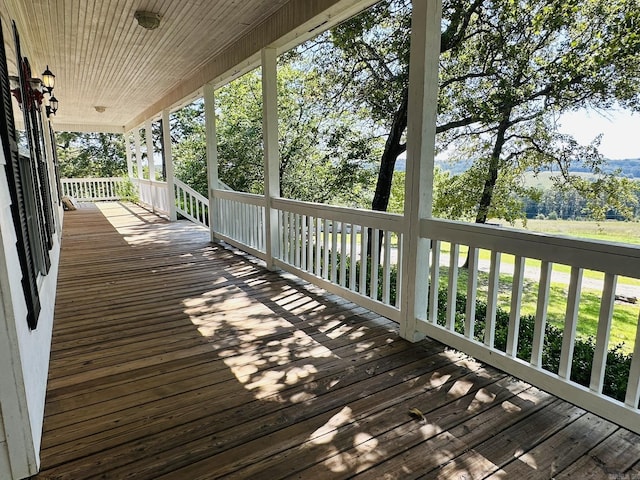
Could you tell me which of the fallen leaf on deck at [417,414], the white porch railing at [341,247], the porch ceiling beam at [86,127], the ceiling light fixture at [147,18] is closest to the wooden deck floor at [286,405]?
the fallen leaf on deck at [417,414]

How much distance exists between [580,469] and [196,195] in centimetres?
806

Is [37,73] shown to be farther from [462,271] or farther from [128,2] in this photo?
[462,271]

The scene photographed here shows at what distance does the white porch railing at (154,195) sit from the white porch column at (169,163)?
1.63 ft

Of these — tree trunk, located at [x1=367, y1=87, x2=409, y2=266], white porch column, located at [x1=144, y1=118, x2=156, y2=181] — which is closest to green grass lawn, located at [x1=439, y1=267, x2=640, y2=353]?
tree trunk, located at [x1=367, y1=87, x2=409, y2=266]

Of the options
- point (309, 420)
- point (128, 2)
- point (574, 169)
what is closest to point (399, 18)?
point (574, 169)

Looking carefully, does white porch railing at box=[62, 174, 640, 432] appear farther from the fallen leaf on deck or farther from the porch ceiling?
the porch ceiling

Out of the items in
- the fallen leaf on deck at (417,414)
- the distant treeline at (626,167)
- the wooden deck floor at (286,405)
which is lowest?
the wooden deck floor at (286,405)

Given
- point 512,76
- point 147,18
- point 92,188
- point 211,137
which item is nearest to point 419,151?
point 512,76

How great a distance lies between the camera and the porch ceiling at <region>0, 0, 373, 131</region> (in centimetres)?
372

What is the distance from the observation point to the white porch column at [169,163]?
847 centimetres

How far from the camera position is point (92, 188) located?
15164mm

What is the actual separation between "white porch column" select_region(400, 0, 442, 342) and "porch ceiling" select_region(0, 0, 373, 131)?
833 mm

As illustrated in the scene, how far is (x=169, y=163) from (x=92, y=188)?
8.50 metres

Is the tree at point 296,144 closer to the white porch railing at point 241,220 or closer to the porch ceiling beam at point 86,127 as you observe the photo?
the white porch railing at point 241,220
